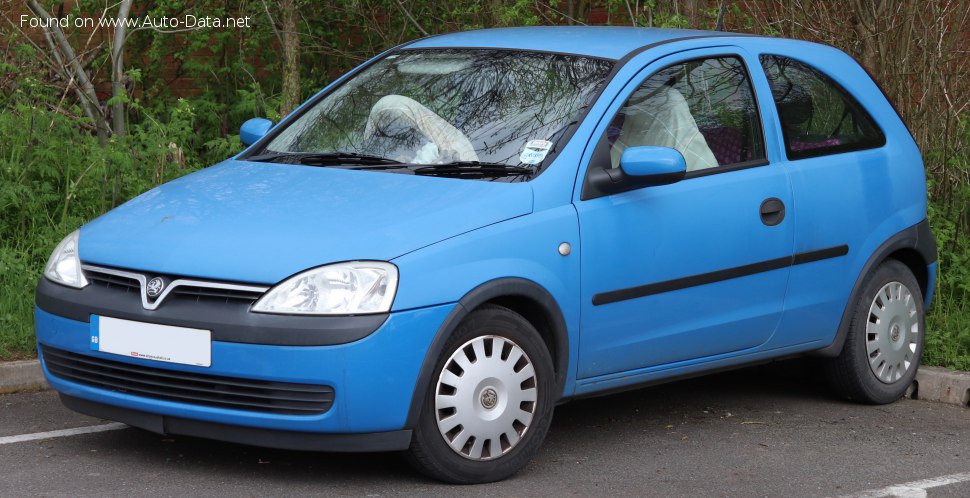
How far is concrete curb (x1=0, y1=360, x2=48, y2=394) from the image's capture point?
6.46m

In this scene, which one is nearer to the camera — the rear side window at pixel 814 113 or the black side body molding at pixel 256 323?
the black side body molding at pixel 256 323

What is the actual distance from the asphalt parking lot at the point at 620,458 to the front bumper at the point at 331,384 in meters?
0.24

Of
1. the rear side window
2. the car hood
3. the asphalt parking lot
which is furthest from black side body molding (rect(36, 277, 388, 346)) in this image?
the rear side window

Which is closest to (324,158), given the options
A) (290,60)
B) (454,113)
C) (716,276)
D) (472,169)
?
(454,113)

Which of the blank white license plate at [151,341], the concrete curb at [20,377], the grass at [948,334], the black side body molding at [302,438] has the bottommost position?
the concrete curb at [20,377]

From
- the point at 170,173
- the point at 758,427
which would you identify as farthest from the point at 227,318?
the point at 170,173

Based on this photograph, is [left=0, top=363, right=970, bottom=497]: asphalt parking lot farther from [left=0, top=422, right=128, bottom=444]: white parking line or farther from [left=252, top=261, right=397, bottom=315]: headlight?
[left=252, top=261, right=397, bottom=315]: headlight

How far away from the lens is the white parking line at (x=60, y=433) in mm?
5598

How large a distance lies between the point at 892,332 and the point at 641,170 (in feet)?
6.82

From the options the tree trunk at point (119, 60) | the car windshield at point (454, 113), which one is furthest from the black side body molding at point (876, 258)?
the tree trunk at point (119, 60)

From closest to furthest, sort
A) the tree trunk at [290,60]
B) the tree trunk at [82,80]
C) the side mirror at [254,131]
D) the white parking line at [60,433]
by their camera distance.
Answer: the white parking line at [60,433] → the side mirror at [254,131] → the tree trunk at [82,80] → the tree trunk at [290,60]

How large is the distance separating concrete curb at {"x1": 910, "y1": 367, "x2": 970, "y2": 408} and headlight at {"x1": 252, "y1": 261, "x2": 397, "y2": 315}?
3.40m

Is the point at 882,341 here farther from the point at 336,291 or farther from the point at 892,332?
the point at 336,291

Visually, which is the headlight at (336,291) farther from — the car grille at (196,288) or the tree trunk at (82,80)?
the tree trunk at (82,80)
